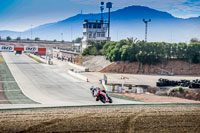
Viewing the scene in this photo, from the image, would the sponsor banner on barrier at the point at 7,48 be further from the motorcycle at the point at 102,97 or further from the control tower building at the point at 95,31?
the motorcycle at the point at 102,97

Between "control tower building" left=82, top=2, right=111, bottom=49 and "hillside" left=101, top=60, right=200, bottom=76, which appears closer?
"hillside" left=101, top=60, right=200, bottom=76

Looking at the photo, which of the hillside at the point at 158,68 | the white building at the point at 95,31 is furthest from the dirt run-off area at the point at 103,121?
the white building at the point at 95,31

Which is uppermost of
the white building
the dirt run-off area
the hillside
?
the white building

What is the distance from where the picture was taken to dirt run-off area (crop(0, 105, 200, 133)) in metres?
16.5

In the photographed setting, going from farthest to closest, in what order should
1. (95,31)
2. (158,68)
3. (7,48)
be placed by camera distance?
(95,31) → (158,68) → (7,48)

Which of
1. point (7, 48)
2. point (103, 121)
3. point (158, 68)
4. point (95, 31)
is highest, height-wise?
point (95, 31)

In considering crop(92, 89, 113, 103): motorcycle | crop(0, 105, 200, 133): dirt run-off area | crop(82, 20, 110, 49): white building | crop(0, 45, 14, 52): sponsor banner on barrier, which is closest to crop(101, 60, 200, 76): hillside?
crop(0, 45, 14, 52): sponsor banner on barrier

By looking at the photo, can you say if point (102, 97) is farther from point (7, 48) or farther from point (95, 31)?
point (95, 31)

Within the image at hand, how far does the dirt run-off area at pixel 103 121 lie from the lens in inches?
650

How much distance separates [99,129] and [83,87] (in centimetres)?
3281

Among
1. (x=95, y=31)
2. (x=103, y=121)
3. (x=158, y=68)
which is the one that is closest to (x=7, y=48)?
(x=158, y=68)

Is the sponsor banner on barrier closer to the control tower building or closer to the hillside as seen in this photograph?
the hillside

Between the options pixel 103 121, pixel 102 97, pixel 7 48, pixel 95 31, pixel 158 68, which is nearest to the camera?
pixel 103 121

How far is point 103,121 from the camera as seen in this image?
17.5 metres
